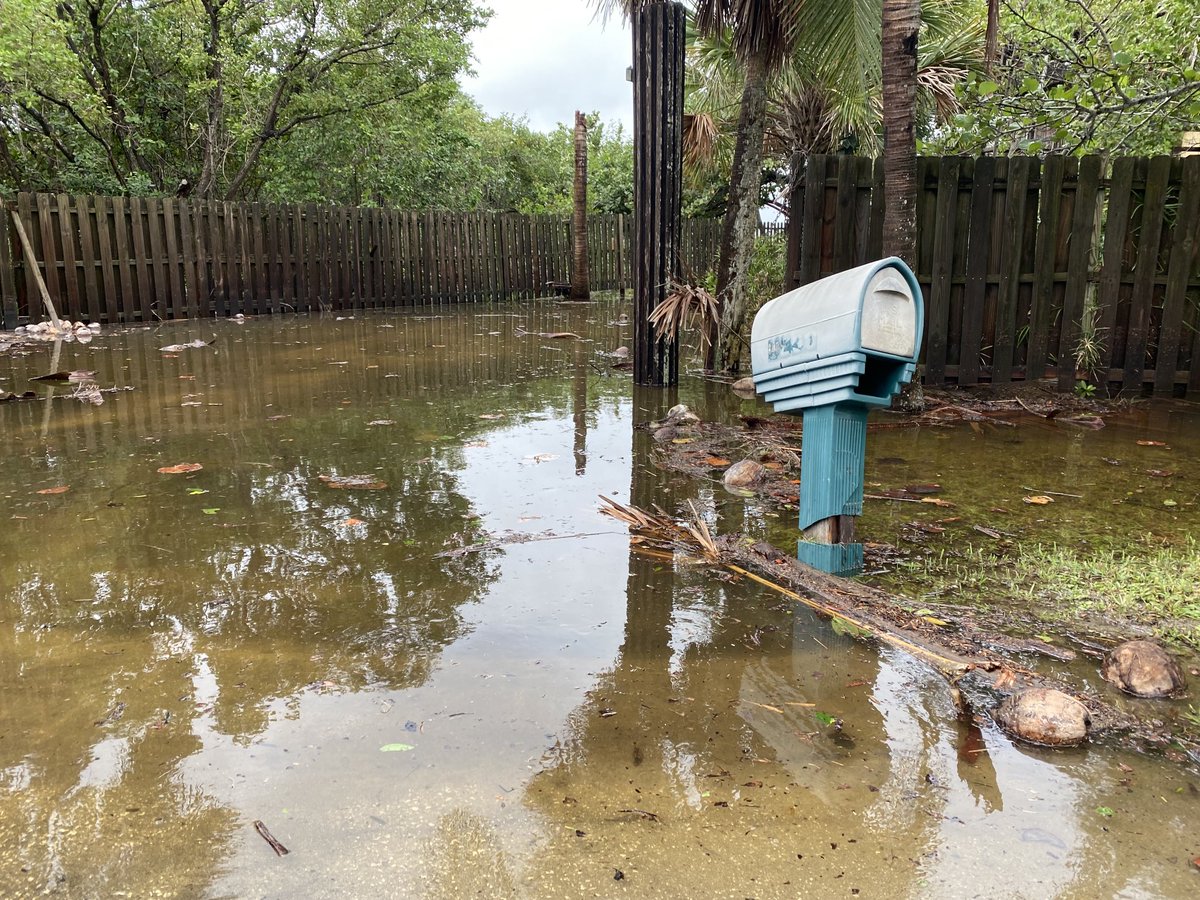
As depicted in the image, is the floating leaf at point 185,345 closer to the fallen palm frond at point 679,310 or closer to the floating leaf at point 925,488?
the fallen palm frond at point 679,310

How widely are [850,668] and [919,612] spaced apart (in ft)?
1.47

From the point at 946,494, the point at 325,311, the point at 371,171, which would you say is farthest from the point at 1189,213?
the point at 371,171

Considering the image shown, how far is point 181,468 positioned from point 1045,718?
4.02 m

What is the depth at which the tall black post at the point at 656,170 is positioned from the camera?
6.39m

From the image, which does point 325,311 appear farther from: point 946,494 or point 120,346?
point 946,494

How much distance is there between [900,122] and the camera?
5.46 meters

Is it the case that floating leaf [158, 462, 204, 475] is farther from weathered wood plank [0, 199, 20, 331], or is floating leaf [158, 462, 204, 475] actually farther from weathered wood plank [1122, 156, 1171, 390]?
weathered wood plank [0, 199, 20, 331]

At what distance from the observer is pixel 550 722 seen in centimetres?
207

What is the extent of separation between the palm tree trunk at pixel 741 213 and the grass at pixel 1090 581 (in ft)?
14.5

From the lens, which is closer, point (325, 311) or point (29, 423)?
point (29, 423)

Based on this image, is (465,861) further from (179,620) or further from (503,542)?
(503,542)

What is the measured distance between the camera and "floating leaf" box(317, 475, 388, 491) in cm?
404

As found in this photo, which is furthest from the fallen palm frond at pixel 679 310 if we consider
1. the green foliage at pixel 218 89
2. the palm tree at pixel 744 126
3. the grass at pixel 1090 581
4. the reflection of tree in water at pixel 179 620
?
the green foliage at pixel 218 89

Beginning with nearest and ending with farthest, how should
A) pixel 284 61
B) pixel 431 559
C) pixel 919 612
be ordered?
pixel 919 612 < pixel 431 559 < pixel 284 61
